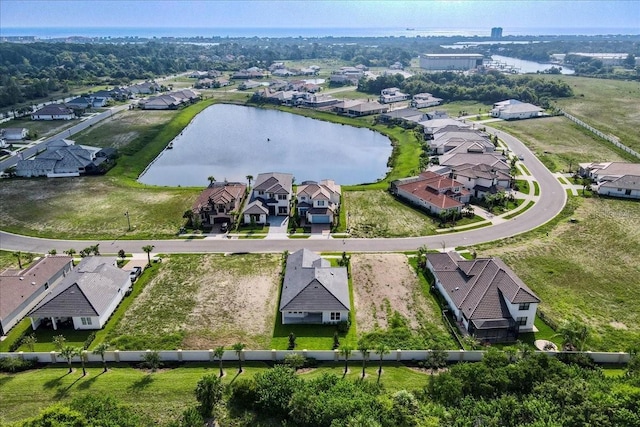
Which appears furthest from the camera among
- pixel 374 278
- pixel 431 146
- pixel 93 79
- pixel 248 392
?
pixel 93 79

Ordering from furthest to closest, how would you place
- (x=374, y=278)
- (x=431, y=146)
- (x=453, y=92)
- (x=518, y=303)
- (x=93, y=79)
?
(x=93, y=79) → (x=453, y=92) → (x=431, y=146) → (x=374, y=278) → (x=518, y=303)

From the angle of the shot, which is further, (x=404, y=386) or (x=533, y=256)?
(x=533, y=256)

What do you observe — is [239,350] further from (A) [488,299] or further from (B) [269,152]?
(B) [269,152]

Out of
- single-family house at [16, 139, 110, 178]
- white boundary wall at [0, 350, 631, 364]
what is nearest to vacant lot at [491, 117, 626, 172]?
white boundary wall at [0, 350, 631, 364]

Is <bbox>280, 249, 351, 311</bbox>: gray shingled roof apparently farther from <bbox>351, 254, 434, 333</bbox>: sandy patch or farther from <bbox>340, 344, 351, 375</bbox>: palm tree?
<bbox>340, 344, 351, 375</bbox>: palm tree

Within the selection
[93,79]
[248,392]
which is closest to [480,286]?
[248,392]

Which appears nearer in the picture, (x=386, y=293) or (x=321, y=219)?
(x=386, y=293)

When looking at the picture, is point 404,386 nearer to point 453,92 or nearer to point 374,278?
point 374,278


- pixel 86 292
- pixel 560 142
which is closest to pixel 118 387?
pixel 86 292
